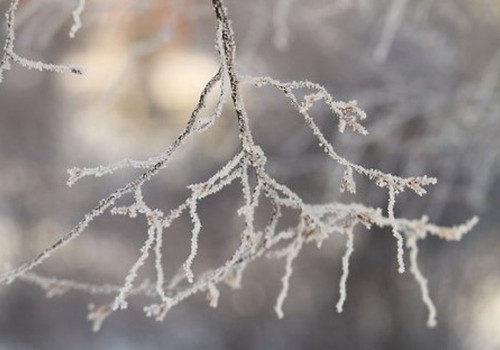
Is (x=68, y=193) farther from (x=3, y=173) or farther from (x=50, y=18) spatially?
(x=50, y=18)

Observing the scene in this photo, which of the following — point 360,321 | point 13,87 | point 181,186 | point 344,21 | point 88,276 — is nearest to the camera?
point 344,21

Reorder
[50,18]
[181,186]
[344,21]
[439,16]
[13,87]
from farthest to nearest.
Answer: [13,87], [181,186], [344,21], [439,16], [50,18]

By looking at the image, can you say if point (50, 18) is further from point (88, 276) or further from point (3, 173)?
point (3, 173)

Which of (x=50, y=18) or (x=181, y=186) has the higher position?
(x=181, y=186)

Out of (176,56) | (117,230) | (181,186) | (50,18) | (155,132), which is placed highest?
(176,56)

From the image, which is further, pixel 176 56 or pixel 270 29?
pixel 176 56

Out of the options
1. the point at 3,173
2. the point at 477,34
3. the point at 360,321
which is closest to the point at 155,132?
the point at 3,173
